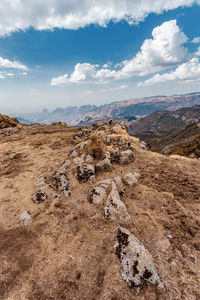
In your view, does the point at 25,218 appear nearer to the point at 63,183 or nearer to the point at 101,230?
the point at 63,183

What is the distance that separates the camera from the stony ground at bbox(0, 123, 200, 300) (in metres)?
7.10

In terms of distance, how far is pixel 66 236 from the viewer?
32.4 feet

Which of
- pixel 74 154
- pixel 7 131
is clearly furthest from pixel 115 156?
pixel 7 131

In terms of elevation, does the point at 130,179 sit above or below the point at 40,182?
below

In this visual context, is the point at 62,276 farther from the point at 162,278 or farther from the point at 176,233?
the point at 176,233

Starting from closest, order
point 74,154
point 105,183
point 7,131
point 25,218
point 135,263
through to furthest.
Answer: point 135,263 < point 25,218 < point 105,183 < point 74,154 < point 7,131

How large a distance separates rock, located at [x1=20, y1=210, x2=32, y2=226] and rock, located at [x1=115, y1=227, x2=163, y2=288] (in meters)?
7.62

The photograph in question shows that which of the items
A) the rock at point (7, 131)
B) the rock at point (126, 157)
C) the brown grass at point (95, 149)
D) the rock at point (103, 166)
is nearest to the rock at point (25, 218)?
the rock at point (103, 166)

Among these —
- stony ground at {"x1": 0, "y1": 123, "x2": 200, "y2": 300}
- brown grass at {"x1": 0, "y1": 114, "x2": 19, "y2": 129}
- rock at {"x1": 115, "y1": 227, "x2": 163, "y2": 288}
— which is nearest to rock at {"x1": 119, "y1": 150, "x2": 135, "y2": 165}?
stony ground at {"x1": 0, "y1": 123, "x2": 200, "y2": 300}

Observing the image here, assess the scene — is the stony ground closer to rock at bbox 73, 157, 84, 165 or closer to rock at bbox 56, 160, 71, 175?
rock at bbox 73, 157, 84, 165

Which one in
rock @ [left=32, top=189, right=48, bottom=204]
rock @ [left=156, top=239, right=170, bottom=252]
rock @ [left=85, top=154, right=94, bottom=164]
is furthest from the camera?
rock @ [left=85, top=154, right=94, bottom=164]

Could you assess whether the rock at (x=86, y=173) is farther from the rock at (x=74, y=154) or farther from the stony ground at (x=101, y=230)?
the rock at (x=74, y=154)

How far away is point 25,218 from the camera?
36.8 ft

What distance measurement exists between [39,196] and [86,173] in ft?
18.2
